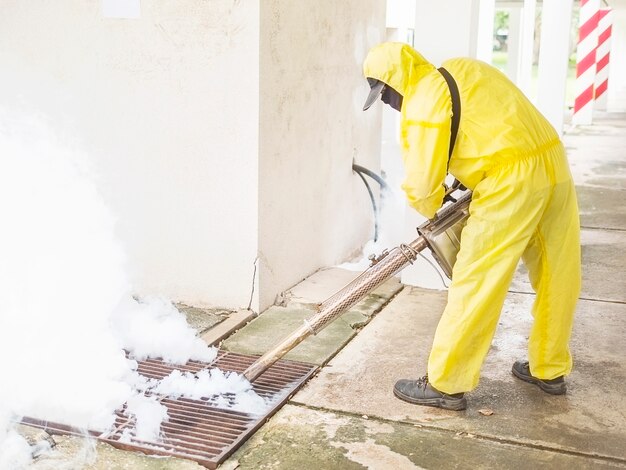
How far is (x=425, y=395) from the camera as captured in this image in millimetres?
3553

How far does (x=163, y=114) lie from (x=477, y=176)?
2.17 m

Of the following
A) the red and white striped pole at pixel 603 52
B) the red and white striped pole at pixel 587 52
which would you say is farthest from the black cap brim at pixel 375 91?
the red and white striped pole at pixel 603 52

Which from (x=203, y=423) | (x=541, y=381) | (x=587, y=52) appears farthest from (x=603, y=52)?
(x=203, y=423)

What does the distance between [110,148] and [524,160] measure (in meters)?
2.67

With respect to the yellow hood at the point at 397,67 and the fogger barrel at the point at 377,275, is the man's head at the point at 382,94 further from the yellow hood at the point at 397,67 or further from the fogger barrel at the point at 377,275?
the fogger barrel at the point at 377,275

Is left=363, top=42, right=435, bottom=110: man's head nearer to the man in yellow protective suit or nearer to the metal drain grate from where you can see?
the man in yellow protective suit

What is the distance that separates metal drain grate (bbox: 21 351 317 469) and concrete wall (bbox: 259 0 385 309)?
0.93 meters

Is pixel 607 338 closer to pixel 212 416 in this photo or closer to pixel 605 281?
pixel 605 281

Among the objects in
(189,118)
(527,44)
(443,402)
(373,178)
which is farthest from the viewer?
(527,44)

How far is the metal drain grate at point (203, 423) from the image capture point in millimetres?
3168

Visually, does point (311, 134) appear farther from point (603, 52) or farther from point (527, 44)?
point (603, 52)

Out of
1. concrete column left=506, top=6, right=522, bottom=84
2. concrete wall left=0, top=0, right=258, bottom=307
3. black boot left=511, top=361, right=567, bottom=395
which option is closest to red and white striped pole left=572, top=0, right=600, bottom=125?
concrete column left=506, top=6, right=522, bottom=84

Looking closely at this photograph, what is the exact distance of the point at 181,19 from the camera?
4598 mm

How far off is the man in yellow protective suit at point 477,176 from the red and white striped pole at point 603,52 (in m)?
13.5
